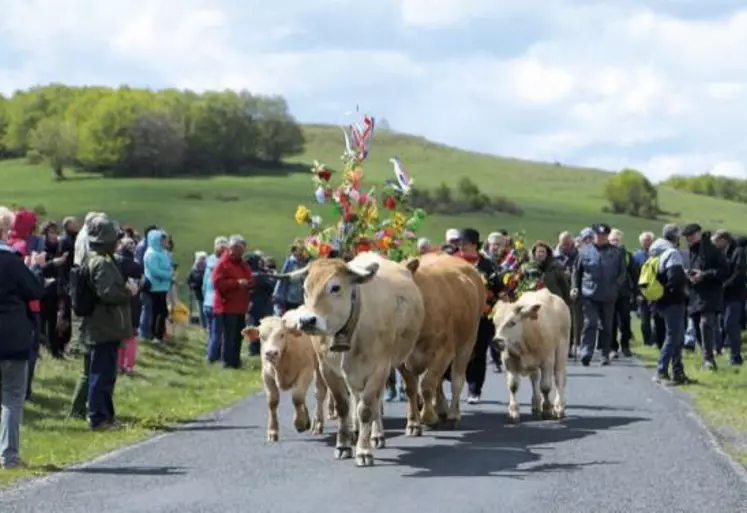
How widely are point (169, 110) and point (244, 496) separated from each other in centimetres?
11506

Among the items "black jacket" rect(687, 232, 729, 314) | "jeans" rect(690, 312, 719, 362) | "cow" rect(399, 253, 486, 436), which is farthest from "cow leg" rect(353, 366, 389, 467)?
"black jacket" rect(687, 232, 729, 314)

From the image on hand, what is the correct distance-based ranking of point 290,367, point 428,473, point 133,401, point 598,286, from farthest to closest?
1. point 598,286
2. point 133,401
3. point 290,367
4. point 428,473

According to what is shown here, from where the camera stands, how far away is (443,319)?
14820mm

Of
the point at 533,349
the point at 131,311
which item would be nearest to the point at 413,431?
the point at 533,349

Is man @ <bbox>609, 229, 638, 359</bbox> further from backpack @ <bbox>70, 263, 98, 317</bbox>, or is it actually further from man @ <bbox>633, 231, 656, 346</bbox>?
backpack @ <bbox>70, 263, 98, 317</bbox>

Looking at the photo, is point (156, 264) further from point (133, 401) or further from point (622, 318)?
point (622, 318)

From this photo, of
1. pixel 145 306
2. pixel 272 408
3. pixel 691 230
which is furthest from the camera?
pixel 145 306

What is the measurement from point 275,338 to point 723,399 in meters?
6.82

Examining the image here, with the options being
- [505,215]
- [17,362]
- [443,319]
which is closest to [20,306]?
[17,362]

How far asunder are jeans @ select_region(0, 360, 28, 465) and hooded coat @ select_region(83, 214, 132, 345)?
98.1 inches

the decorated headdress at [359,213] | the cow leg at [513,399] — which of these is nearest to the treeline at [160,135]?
the decorated headdress at [359,213]

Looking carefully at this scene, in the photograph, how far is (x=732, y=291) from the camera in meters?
24.3

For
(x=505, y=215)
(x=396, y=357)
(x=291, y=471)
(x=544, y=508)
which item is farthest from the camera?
(x=505, y=215)

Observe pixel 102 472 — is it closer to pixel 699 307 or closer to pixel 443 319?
pixel 443 319
